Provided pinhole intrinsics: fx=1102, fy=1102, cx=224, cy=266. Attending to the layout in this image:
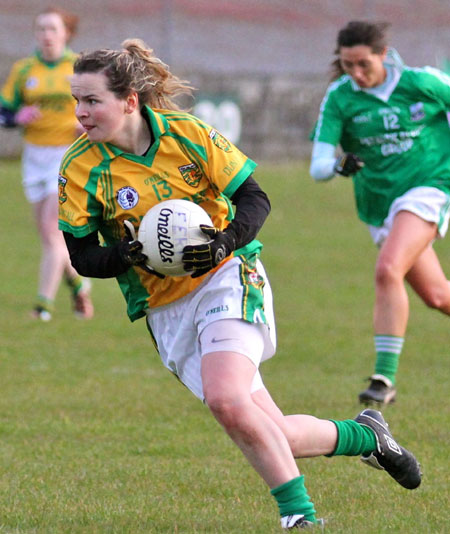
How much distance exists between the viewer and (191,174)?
4355 millimetres

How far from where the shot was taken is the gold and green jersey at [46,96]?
10312mm

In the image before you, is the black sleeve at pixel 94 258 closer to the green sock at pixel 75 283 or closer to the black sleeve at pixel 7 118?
the green sock at pixel 75 283

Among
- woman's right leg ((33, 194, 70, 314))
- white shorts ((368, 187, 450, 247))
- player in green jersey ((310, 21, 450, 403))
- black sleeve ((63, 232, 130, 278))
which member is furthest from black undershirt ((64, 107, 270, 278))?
woman's right leg ((33, 194, 70, 314))

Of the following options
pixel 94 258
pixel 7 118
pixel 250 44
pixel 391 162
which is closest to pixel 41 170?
pixel 7 118

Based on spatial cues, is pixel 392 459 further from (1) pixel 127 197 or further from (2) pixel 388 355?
(2) pixel 388 355

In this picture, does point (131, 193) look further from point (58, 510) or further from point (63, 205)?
point (58, 510)

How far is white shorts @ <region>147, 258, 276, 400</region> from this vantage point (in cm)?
412

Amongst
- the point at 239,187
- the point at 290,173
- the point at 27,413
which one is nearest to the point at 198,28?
the point at 290,173

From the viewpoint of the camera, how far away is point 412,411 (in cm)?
653

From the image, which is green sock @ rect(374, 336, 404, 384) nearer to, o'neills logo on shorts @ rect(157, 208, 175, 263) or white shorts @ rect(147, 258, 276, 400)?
white shorts @ rect(147, 258, 276, 400)

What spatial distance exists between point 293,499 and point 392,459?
0.63m

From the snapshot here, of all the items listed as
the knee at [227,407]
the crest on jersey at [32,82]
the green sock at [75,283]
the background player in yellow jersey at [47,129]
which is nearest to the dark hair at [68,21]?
the background player in yellow jersey at [47,129]

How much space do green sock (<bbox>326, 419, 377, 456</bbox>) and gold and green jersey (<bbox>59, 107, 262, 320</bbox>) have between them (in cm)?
80

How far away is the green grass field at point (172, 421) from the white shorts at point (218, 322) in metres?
0.62
